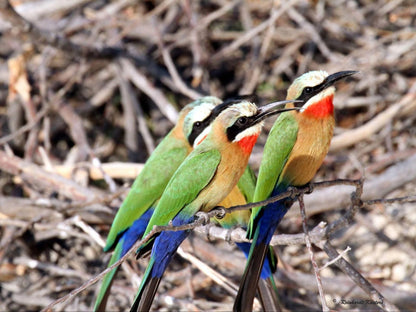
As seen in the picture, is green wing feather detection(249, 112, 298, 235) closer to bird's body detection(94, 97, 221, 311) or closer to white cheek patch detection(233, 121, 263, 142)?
white cheek patch detection(233, 121, 263, 142)

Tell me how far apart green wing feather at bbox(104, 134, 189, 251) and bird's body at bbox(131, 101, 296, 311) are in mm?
392

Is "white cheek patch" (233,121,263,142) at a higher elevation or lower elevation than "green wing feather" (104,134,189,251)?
higher

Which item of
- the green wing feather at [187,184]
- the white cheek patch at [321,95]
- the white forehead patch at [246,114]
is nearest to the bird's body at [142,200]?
the green wing feather at [187,184]

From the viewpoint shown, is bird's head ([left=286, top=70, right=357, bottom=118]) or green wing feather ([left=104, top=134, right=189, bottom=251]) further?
green wing feather ([left=104, top=134, right=189, bottom=251])

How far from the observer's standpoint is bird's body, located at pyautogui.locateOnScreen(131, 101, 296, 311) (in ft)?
6.83

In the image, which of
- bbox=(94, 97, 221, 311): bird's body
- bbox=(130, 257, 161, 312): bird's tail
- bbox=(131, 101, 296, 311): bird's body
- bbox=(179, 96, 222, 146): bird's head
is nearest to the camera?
bbox=(130, 257, 161, 312): bird's tail

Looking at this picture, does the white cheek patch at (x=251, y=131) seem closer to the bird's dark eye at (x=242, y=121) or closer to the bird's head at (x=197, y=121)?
the bird's dark eye at (x=242, y=121)

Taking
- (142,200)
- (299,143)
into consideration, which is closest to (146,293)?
(142,200)

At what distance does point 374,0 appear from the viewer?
4.23 m

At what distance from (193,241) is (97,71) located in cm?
171

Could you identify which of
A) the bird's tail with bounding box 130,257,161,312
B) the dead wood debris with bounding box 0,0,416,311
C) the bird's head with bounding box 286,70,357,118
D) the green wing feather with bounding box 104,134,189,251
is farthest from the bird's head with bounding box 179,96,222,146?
the bird's tail with bounding box 130,257,161,312

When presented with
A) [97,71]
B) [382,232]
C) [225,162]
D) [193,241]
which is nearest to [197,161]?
[225,162]

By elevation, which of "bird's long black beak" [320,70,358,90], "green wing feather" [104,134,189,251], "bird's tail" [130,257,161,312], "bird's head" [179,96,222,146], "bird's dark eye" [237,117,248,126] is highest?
"bird's long black beak" [320,70,358,90]

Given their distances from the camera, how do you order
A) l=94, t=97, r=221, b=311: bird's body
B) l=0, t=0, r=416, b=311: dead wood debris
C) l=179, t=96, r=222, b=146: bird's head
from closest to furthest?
l=94, t=97, r=221, b=311: bird's body, l=179, t=96, r=222, b=146: bird's head, l=0, t=0, r=416, b=311: dead wood debris
